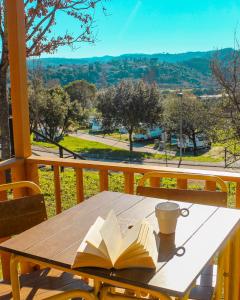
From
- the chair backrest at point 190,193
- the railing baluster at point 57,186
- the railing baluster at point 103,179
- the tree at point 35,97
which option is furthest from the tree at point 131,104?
the chair backrest at point 190,193

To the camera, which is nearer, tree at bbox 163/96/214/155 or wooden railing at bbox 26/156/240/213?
wooden railing at bbox 26/156/240/213

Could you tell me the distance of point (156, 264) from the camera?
109cm

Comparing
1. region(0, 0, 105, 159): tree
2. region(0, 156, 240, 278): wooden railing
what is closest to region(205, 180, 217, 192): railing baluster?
region(0, 156, 240, 278): wooden railing

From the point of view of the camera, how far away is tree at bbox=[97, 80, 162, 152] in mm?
20000

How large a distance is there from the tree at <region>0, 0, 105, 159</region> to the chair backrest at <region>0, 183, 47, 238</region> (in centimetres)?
398

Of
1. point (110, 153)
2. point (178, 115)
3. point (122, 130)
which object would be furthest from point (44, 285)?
point (110, 153)

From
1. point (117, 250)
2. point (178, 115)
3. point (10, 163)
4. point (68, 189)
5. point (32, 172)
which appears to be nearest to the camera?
point (117, 250)

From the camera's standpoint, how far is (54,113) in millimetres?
17672

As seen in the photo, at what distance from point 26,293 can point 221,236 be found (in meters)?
0.88

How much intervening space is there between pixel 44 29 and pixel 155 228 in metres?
5.32

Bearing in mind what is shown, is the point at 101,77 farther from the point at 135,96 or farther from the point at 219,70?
the point at 219,70

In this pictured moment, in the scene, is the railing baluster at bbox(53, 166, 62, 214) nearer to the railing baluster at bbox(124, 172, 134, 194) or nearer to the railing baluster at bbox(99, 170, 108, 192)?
the railing baluster at bbox(99, 170, 108, 192)

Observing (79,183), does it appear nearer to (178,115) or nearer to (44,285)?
(44,285)

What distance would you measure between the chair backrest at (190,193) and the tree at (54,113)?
14.9m
